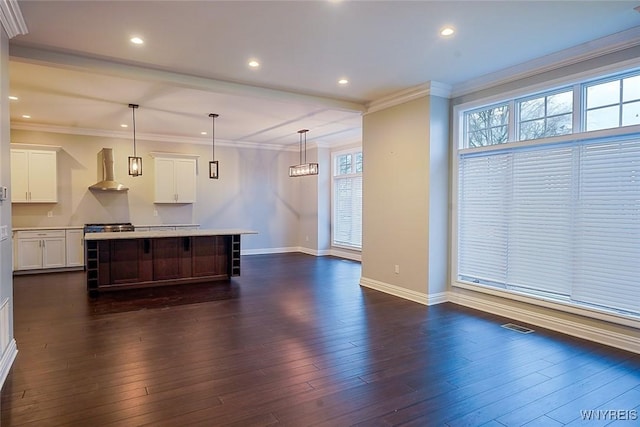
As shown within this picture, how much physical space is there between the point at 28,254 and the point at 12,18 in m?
5.53

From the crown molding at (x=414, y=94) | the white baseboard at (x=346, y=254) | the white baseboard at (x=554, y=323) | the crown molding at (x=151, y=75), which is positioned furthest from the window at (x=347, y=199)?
the white baseboard at (x=554, y=323)

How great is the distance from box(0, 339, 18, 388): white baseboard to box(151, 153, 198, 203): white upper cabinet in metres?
5.40

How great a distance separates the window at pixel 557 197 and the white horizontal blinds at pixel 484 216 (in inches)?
0.5

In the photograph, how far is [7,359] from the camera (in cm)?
297

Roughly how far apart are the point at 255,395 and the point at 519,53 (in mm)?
4158

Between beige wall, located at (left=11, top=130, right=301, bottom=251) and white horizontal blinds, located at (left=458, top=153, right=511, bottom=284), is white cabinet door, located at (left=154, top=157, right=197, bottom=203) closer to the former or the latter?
beige wall, located at (left=11, top=130, right=301, bottom=251)

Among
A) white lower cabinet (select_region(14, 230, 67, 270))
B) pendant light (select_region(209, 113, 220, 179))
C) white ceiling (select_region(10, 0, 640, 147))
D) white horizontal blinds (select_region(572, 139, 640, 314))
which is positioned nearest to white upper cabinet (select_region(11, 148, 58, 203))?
white lower cabinet (select_region(14, 230, 67, 270))

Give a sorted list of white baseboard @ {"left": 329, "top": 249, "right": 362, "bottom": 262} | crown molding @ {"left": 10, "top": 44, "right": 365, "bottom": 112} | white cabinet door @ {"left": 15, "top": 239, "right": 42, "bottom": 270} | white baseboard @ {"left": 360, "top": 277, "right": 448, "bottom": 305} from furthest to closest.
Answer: white baseboard @ {"left": 329, "top": 249, "right": 362, "bottom": 262}
white cabinet door @ {"left": 15, "top": 239, "right": 42, "bottom": 270}
white baseboard @ {"left": 360, "top": 277, "right": 448, "bottom": 305}
crown molding @ {"left": 10, "top": 44, "right": 365, "bottom": 112}

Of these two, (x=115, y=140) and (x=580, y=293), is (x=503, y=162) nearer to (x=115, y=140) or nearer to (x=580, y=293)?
(x=580, y=293)

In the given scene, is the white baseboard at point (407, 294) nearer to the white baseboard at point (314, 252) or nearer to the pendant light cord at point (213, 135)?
the white baseboard at point (314, 252)

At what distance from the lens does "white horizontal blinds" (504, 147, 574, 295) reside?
13.0 ft

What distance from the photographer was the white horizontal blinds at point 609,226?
3459mm

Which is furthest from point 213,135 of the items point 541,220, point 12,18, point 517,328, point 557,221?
point 517,328

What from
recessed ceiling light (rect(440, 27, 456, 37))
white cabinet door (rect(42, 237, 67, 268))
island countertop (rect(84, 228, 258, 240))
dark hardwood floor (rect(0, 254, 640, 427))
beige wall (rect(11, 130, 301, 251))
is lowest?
dark hardwood floor (rect(0, 254, 640, 427))
